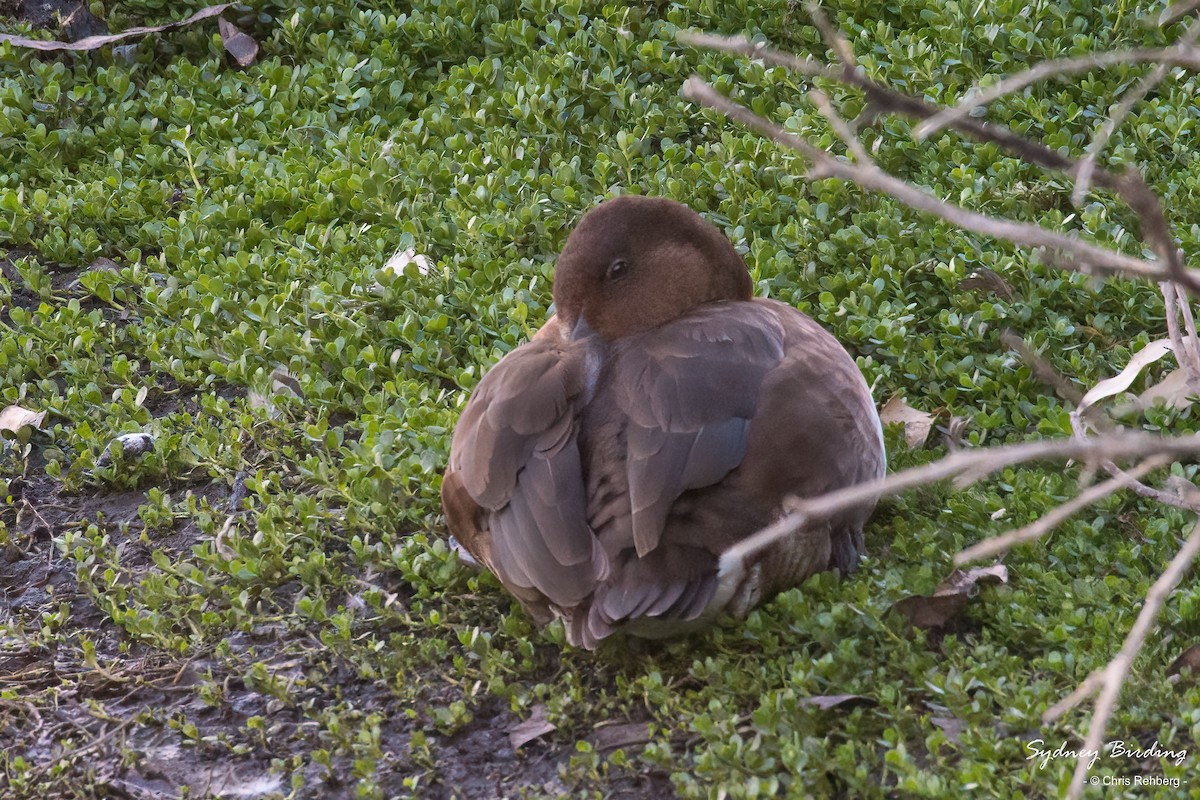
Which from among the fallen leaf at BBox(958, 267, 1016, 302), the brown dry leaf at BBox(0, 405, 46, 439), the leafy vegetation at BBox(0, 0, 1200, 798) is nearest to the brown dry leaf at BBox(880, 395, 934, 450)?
the leafy vegetation at BBox(0, 0, 1200, 798)

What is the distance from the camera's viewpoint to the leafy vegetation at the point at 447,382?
3586mm

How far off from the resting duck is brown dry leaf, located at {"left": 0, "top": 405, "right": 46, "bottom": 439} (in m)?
1.90

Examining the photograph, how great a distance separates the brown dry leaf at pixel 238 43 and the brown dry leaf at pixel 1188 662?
5.25m

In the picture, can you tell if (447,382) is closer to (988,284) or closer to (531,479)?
(531,479)

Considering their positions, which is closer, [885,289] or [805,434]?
[805,434]

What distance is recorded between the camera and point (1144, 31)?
5.81m

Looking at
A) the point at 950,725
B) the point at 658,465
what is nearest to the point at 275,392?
the point at 658,465

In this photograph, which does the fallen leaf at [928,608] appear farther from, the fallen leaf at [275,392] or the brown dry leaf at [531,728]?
the fallen leaf at [275,392]

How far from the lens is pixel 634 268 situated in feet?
14.6

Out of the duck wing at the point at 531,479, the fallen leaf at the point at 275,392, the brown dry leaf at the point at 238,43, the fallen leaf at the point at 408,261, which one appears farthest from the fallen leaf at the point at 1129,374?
the brown dry leaf at the point at 238,43

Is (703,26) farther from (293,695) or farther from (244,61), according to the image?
(293,695)

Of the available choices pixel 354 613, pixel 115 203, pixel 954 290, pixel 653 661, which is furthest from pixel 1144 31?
pixel 115 203

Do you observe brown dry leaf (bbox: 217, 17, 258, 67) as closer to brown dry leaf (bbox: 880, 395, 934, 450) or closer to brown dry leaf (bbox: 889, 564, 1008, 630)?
brown dry leaf (bbox: 880, 395, 934, 450)

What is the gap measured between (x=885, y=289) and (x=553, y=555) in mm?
2077
